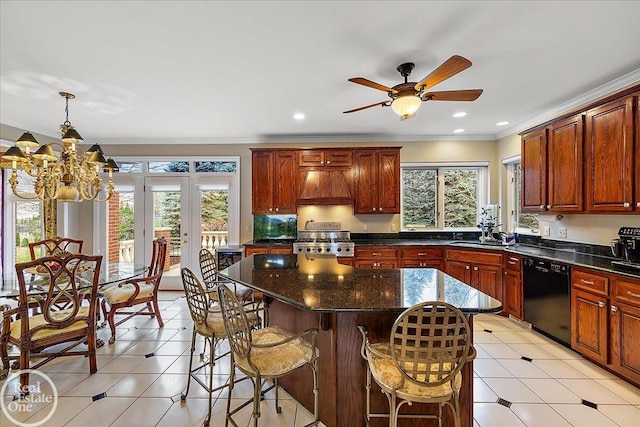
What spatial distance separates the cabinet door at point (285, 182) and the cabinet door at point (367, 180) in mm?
992

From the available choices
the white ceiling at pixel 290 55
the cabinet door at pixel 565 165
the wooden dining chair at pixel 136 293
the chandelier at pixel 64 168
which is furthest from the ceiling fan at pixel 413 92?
the wooden dining chair at pixel 136 293

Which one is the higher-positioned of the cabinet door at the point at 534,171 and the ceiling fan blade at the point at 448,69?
the ceiling fan blade at the point at 448,69

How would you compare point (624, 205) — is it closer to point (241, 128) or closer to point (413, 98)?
point (413, 98)

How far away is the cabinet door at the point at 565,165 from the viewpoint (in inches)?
119

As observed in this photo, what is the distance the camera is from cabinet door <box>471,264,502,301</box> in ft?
12.4

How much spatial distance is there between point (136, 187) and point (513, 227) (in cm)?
621

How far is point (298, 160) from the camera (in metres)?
4.61

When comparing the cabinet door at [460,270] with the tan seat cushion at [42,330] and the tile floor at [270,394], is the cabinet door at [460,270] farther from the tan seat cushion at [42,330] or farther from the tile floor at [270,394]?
the tan seat cushion at [42,330]

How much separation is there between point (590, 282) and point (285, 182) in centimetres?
373

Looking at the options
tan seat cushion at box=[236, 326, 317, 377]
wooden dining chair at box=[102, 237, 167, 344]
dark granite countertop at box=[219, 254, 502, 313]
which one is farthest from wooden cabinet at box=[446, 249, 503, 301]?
wooden dining chair at box=[102, 237, 167, 344]

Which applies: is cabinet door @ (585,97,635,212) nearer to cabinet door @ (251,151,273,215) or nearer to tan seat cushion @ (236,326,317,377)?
tan seat cushion @ (236,326,317,377)

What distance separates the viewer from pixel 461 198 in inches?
197

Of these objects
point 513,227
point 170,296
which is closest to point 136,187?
point 170,296

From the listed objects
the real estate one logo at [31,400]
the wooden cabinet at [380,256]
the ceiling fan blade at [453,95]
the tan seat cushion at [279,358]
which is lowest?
the real estate one logo at [31,400]
